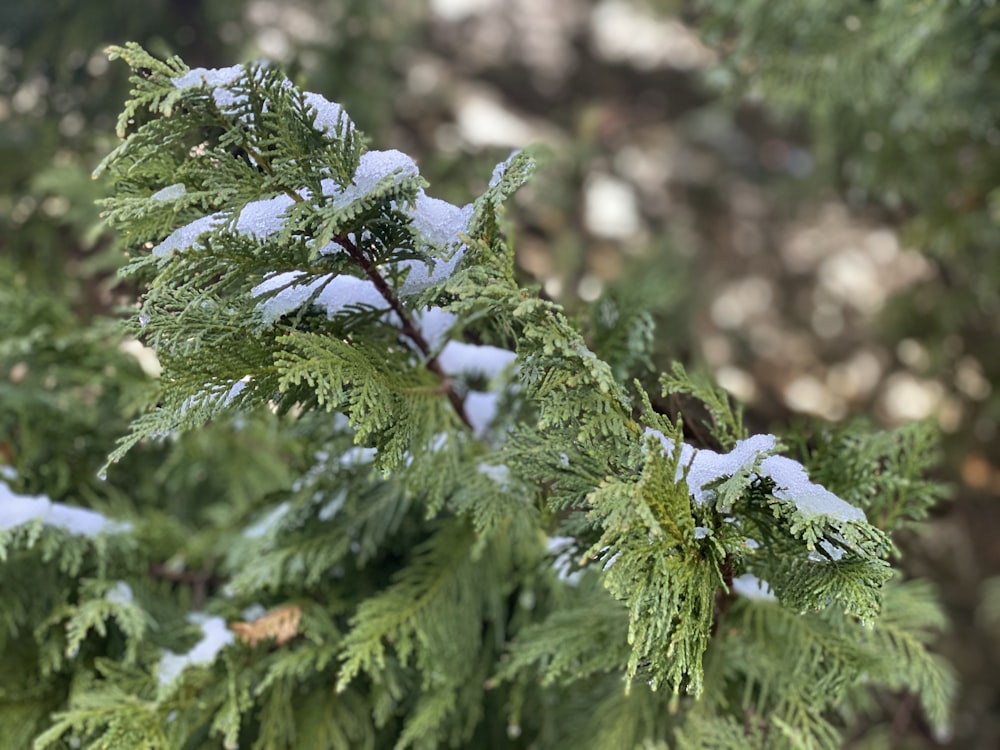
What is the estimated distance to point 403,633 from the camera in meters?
1.28

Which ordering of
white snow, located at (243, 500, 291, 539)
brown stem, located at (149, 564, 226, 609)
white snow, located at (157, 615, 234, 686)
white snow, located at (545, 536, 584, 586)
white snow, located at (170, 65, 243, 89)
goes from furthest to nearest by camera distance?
1. brown stem, located at (149, 564, 226, 609)
2. white snow, located at (243, 500, 291, 539)
3. white snow, located at (157, 615, 234, 686)
4. white snow, located at (545, 536, 584, 586)
5. white snow, located at (170, 65, 243, 89)

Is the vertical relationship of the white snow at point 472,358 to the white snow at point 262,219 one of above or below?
below

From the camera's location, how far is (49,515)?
1438 mm

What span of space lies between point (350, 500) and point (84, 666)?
61 cm

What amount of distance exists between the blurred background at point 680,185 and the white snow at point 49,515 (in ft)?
0.44

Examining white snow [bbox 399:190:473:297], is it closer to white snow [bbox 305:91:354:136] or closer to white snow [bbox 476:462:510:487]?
white snow [bbox 305:91:354:136]

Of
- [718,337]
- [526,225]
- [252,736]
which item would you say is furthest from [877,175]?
[252,736]

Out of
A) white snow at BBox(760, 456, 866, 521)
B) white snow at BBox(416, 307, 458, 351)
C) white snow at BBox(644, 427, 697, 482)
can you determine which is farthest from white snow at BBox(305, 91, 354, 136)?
white snow at BBox(760, 456, 866, 521)

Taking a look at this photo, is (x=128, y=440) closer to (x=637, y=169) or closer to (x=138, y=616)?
(x=138, y=616)

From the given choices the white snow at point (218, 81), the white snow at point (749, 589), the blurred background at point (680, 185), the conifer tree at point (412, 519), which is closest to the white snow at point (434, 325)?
the conifer tree at point (412, 519)

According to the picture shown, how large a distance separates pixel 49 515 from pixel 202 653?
1.28ft

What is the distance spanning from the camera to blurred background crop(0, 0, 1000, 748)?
1.97m

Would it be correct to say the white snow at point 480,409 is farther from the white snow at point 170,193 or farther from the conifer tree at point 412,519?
the white snow at point 170,193

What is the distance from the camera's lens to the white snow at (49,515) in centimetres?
137
